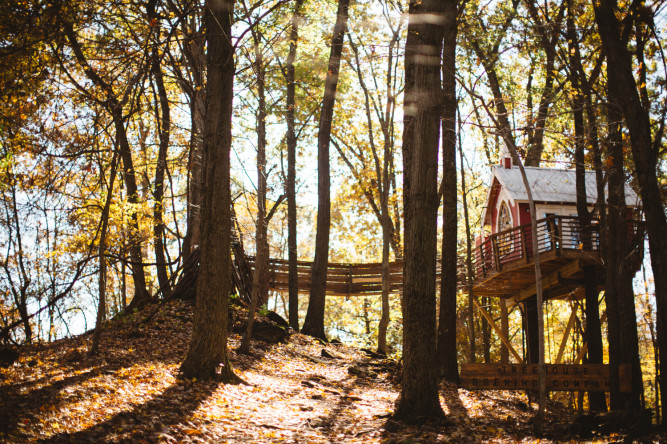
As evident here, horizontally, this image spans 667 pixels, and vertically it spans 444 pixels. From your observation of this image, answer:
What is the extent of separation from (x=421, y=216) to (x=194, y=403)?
12.4 feet

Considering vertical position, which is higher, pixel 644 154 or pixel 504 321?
pixel 644 154

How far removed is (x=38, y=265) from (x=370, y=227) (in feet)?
43.4

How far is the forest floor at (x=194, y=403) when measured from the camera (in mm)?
5203

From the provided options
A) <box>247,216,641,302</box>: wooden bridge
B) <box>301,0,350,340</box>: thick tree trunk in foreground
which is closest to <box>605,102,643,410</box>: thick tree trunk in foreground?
<box>247,216,641,302</box>: wooden bridge

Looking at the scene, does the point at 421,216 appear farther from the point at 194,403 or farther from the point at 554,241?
the point at 554,241

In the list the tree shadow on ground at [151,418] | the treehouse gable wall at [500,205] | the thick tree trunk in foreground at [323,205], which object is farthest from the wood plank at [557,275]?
the tree shadow on ground at [151,418]

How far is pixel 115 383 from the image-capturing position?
6602 mm

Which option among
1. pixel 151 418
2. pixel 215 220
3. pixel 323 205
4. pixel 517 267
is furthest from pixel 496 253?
pixel 151 418

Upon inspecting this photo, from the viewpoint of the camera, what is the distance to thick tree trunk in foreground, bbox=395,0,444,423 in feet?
22.1

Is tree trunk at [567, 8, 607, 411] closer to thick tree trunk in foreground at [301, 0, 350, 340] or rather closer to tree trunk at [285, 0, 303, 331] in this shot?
thick tree trunk in foreground at [301, 0, 350, 340]

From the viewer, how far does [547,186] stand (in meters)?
16.5

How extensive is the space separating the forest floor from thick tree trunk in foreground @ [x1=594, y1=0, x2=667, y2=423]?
5.45ft

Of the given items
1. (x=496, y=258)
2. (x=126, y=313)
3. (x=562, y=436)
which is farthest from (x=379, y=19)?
(x=562, y=436)

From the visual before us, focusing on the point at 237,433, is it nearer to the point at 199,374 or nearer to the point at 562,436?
the point at 199,374
